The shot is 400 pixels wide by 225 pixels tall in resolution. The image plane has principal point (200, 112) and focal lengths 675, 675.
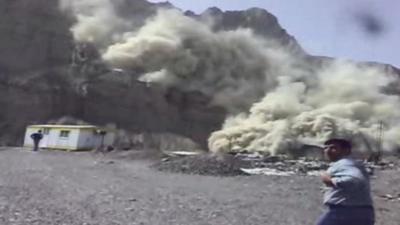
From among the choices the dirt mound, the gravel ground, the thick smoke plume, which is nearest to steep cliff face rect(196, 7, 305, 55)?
the thick smoke plume

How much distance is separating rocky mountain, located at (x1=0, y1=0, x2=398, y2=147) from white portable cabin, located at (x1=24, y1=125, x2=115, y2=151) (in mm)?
8525

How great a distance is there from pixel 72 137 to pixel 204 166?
706 inches

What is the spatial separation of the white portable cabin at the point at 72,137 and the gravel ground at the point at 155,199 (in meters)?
18.2

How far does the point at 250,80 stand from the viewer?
6669 centimetres

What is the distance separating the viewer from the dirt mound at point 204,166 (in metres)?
26.3

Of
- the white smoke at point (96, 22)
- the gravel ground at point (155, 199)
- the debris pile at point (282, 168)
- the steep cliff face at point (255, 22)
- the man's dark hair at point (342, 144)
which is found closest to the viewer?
the man's dark hair at point (342, 144)

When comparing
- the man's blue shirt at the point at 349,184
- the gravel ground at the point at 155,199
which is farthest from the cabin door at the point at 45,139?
the man's blue shirt at the point at 349,184

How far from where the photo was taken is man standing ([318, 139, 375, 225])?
592 centimetres

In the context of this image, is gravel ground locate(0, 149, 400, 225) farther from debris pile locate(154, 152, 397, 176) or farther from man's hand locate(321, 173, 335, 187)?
man's hand locate(321, 173, 335, 187)

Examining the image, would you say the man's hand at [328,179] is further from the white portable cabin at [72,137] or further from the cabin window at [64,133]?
the cabin window at [64,133]

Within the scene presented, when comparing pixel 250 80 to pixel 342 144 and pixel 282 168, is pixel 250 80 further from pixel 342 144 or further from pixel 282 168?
pixel 342 144

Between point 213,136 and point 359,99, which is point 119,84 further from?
point 359,99

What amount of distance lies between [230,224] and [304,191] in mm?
9321

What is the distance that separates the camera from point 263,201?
17031mm
